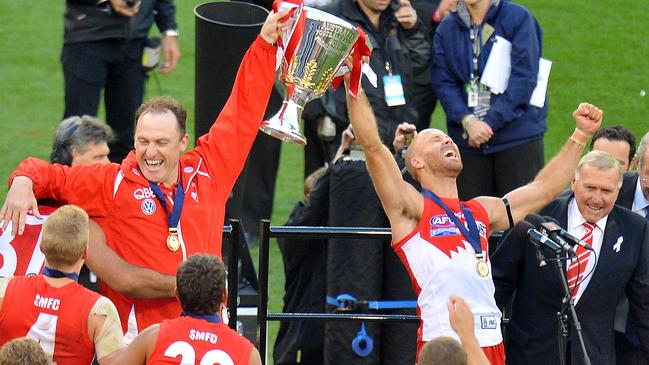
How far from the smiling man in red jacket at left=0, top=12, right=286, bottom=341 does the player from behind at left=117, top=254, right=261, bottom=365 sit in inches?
31.2

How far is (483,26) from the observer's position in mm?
9133

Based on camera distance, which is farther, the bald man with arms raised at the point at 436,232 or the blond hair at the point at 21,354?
the bald man with arms raised at the point at 436,232

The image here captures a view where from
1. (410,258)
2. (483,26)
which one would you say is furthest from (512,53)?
(410,258)

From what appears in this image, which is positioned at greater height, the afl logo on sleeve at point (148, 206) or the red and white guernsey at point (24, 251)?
the afl logo on sleeve at point (148, 206)

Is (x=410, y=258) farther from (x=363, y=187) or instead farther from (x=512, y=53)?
(x=512, y=53)

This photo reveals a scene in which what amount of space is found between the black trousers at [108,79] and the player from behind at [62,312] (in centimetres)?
374

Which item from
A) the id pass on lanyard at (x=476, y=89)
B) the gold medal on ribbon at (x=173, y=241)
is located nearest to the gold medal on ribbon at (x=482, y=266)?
the gold medal on ribbon at (x=173, y=241)

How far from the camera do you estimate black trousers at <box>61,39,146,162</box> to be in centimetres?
925

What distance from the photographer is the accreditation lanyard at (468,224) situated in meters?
6.51

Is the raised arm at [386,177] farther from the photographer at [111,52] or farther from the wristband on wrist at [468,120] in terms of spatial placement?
the photographer at [111,52]

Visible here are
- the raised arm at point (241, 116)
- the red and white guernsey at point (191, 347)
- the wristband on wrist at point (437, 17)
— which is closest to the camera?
the red and white guernsey at point (191, 347)

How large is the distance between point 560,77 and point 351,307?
7.08m

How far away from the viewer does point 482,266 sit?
646cm

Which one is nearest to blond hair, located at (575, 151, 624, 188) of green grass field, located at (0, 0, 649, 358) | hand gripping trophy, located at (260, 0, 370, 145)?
hand gripping trophy, located at (260, 0, 370, 145)
